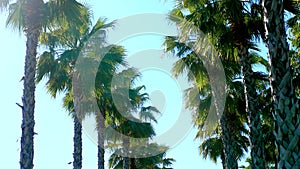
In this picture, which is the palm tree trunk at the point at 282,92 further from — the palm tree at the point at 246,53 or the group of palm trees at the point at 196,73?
the palm tree at the point at 246,53

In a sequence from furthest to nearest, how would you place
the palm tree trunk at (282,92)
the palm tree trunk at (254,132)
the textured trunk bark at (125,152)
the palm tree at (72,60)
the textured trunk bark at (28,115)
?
the textured trunk bark at (125,152) → the palm tree at (72,60) → the palm tree trunk at (254,132) → the textured trunk bark at (28,115) → the palm tree trunk at (282,92)

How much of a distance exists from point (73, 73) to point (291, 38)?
10.2m

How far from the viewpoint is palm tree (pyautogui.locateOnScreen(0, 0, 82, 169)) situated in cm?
989

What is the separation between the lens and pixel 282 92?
6.16 metres

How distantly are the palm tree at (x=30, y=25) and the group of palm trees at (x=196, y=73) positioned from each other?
25mm

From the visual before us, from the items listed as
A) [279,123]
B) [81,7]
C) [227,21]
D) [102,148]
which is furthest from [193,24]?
[102,148]

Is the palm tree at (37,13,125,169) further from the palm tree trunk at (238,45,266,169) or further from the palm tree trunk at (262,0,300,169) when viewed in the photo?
the palm tree trunk at (262,0,300,169)

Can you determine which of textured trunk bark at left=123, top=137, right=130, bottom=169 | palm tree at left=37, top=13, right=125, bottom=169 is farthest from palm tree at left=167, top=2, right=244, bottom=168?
textured trunk bark at left=123, top=137, right=130, bottom=169

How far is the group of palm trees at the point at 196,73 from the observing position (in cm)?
638

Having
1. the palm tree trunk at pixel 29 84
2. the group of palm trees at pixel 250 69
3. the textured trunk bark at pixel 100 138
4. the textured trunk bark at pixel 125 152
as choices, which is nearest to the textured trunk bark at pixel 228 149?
the group of palm trees at pixel 250 69

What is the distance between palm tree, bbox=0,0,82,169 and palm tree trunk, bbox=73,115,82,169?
5.07 m

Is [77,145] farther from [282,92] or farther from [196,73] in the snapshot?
[282,92]

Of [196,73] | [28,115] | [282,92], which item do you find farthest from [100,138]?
[282,92]

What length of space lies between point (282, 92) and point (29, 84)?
21.7ft
